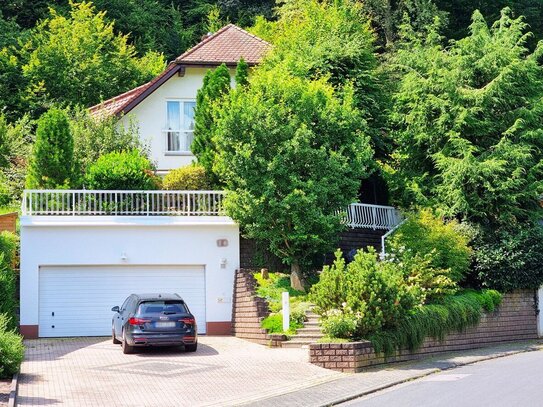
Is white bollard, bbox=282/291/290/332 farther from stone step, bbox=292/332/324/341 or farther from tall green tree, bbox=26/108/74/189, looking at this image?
tall green tree, bbox=26/108/74/189

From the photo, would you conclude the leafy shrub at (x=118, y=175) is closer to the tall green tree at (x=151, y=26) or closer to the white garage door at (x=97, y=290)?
the white garage door at (x=97, y=290)

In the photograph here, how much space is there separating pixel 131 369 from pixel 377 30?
32.1 metres

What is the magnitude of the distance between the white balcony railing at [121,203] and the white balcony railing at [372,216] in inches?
182

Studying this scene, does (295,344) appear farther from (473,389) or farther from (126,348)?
(473,389)

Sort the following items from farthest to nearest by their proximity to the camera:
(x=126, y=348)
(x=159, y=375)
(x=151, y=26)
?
(x=151, y=26) → (x=126, y=348) → (x=159, y=375)

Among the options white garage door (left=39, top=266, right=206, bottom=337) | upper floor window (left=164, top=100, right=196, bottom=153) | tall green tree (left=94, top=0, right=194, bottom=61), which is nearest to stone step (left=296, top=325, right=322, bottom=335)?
white garage door (left=39, top=266, right=206, bottom=337)

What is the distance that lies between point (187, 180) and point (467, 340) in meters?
10.3

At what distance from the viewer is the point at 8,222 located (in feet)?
97.4

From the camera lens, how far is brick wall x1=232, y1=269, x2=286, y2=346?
26.1 m

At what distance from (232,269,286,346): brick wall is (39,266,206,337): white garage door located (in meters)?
1.25

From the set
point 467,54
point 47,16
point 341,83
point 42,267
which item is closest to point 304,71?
point 341,83

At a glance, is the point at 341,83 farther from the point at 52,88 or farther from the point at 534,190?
the point at 52,88

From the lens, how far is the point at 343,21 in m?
37.2

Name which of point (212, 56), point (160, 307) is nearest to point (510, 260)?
point (160, 307)
